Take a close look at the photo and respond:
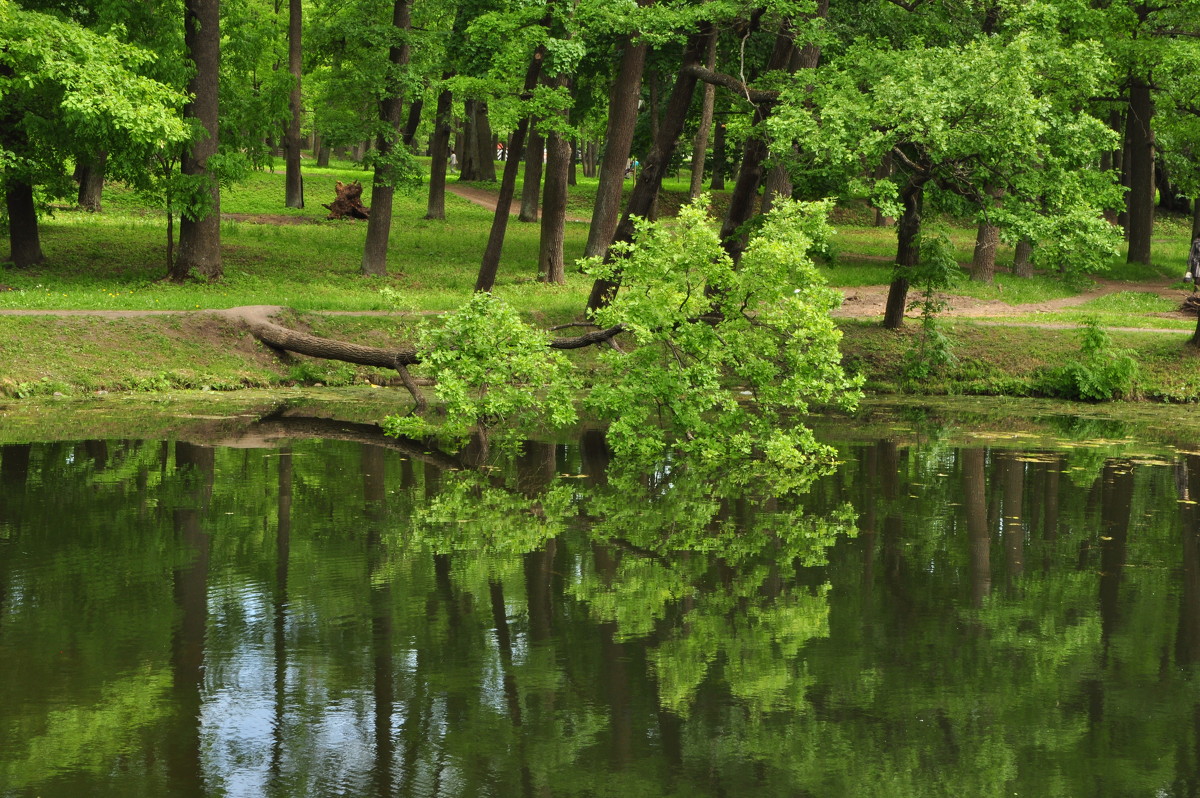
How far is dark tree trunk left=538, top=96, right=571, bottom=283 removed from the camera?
2984cm

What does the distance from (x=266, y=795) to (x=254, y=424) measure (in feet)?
39.0

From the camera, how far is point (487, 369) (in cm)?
1644

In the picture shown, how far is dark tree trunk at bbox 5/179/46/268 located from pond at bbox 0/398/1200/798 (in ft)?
42.9

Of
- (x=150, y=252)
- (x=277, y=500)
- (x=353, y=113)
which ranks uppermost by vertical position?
(x=353, y=113)

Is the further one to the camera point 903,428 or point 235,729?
point 903,428

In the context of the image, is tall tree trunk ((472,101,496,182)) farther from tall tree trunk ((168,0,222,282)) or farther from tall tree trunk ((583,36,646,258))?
tall tree trunk ((168,0,222,282))

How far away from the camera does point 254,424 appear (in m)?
17.8

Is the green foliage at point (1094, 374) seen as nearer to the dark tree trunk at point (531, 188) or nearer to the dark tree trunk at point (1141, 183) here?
the dark tree trunk at point (1141, 183)

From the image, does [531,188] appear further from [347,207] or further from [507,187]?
[507,187]

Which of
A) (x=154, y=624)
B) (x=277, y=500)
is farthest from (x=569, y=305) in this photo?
(x=154, y=624)

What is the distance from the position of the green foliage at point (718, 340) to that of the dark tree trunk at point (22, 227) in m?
15.9

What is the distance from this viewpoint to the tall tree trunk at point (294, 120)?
36.9 meters

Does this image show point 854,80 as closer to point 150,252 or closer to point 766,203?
point 766,203

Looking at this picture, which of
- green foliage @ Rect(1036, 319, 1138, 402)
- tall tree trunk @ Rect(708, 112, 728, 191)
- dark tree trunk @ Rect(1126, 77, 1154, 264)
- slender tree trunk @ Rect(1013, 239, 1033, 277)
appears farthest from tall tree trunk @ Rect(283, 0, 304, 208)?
dark tree trunk @ Rect(1126, 77, 1154, 264)
